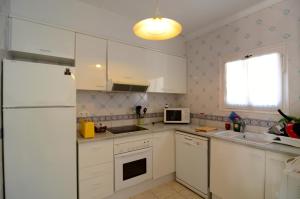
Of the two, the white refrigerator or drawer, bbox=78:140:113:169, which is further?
drawer, bbox=78:140:113:169

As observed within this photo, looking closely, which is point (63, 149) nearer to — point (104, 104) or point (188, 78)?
point (104, 104)

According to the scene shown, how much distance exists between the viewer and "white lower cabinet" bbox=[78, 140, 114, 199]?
5.46 feet

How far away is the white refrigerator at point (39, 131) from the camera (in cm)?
129

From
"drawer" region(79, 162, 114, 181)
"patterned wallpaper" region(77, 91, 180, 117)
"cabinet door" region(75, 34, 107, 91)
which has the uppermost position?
"cabinet door" region(75, 34, 107, 91)

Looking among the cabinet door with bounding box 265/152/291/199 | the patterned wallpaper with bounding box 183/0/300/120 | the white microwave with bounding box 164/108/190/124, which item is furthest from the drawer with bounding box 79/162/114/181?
the patterned wallpaper with bounding box 183/0/300/120

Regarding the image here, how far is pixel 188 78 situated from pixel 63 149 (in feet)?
7.84

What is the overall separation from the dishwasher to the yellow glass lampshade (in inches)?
56.0

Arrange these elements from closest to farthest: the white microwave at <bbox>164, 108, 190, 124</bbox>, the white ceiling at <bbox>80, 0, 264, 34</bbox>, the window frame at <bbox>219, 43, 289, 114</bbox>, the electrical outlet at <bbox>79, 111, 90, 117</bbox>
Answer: the window frame at <bbox>219, 43, 289, 114</bbox> → the white ceiling at <bbox>80, 0, 264, 34</bbox> → the electrical outlet at <bbox>79, 111, 90, 117</bbox> → the white microwave at <bbox>164, 108, 190, 124</bbox>

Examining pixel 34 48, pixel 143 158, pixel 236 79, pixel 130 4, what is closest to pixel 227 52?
pixel 236 79

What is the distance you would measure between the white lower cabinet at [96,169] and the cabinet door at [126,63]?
3.06 feet

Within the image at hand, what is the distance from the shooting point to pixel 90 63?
1.93 m

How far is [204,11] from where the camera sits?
2.10 metres

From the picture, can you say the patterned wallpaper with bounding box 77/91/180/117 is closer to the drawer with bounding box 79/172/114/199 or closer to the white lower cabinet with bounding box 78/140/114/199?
the white lower cabinet with bounding box 78/140/114/199

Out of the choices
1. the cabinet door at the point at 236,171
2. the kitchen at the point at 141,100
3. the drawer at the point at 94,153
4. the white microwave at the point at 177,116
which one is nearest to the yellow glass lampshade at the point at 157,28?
the kitchen at the point at 141,100
